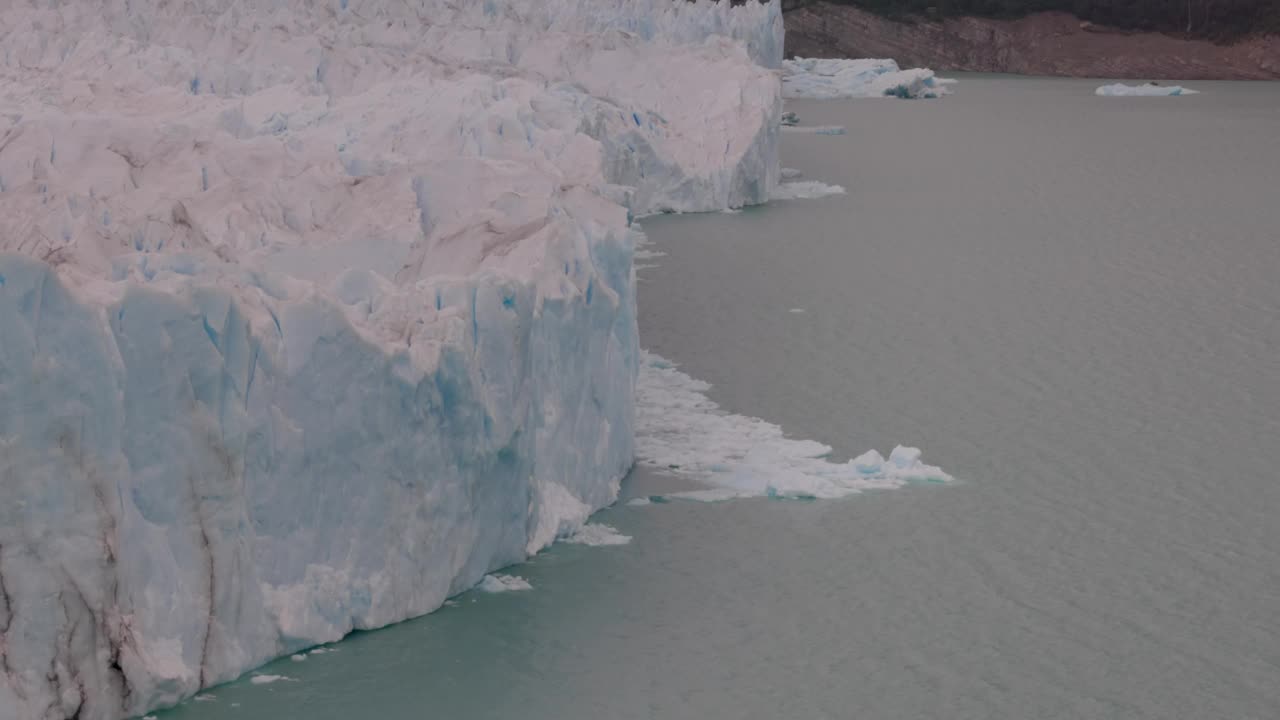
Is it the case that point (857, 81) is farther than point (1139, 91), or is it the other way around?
point (857, 81)

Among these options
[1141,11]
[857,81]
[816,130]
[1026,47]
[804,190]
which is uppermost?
[1141,11]

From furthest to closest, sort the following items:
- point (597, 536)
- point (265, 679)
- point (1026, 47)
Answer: point (1026, 47) → point (597, 536) → point (265, 679)

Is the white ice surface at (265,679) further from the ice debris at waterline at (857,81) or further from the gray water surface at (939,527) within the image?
the ice debris at waterline at (857,81)

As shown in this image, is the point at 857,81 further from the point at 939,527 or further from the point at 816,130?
the point at 939,527

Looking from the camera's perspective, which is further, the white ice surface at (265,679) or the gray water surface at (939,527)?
the gray water surface at (939,527)

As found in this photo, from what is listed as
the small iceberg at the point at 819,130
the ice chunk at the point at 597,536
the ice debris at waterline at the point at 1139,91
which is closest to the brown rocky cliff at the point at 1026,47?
the ice debris at waterline at the point at 1139,91

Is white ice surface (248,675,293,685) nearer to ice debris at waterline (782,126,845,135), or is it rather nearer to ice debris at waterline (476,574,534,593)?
ice debris at waterline (476,574,534,593)

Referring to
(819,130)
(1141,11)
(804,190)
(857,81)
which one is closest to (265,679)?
(804,190)
